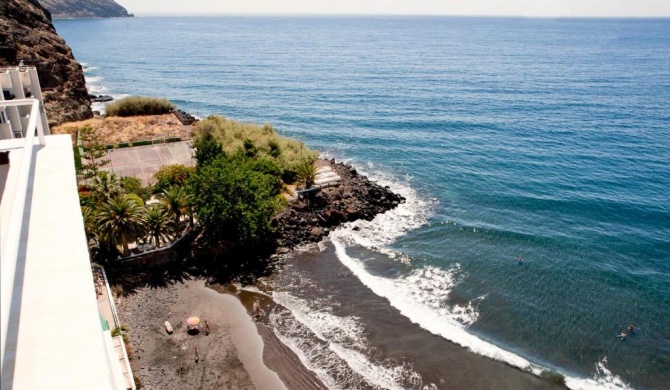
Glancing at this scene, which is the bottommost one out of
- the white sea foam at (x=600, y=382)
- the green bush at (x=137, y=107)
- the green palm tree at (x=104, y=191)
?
the white sea foam at (x=600, y=382)

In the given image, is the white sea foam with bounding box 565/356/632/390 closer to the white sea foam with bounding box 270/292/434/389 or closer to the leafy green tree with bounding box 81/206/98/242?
the white sea foam with bounding box 270/292/434/389

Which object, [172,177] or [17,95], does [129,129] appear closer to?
[172,177]

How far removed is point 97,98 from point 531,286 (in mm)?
97002

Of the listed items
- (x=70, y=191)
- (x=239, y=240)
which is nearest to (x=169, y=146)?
(x=239, y=240)

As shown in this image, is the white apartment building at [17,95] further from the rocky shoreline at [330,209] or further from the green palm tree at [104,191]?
the rocky shoreline at [330,209]

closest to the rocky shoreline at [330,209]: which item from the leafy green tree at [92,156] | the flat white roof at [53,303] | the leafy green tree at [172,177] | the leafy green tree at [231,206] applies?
the leafy green tree at [231,206]

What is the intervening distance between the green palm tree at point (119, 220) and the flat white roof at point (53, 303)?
600 inches

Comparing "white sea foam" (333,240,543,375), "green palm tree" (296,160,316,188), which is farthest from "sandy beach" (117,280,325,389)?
"green palm tree" (296,160,316,188)

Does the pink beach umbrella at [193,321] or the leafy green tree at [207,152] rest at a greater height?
the leafy green tree at [207,152]

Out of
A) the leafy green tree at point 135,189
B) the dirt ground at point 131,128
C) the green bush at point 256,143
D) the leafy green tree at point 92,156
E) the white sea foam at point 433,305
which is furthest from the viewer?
the dirt ground at point 131,128

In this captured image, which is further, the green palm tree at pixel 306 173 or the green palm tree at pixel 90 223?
the green palm tree at pixel 306 173

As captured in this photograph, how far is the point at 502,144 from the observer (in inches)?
2776

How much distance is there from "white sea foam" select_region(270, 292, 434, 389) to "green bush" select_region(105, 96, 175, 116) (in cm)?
5795

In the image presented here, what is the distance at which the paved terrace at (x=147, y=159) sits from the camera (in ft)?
176
